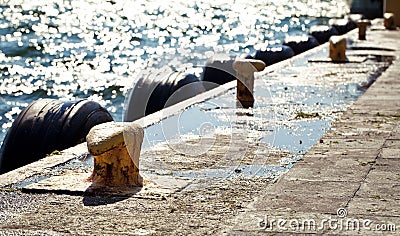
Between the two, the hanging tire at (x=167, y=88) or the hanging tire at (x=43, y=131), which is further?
the hanging tire at (x=167, y=88)

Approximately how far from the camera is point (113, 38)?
38656 millimetres

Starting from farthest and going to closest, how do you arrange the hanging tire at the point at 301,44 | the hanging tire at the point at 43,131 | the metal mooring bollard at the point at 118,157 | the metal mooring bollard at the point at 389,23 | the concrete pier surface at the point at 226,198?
the metal mooring bollard at the point at 389,23
the hanging tire at the point at 301,44
the hanging tire at the point at 43,131
the metal mooring bollard at the point at 118,157
the concrete pier surface at the point at 226,198

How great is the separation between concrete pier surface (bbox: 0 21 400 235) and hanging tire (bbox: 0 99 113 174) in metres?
0.84

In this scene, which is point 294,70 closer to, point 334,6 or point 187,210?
point 187,210

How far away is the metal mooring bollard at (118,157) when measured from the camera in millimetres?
6227

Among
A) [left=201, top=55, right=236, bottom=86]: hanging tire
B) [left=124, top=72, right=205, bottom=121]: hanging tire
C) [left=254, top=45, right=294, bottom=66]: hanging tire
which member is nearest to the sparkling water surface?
[left=254, top=45, right=294, bottom=66]: hanging tire

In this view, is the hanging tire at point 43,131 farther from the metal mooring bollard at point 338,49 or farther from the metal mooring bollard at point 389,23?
the metal mooring bollard at point 389,23

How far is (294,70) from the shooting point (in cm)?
1509

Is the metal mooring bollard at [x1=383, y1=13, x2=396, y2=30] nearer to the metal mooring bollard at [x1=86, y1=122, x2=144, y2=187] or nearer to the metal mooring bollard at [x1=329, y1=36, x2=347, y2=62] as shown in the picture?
the metal mooring bollard at [x1=329, y1=36, x2=347, y2=62]

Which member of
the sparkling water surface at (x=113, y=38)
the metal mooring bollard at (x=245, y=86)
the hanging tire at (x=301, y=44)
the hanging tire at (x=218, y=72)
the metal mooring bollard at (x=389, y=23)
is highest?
the metal mooring bollard at (x=245, y=86)

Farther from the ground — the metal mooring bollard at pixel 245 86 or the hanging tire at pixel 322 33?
the metal mooring bollard at pixel 245 86

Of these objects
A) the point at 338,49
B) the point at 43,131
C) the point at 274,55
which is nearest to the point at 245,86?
the point at 43,131

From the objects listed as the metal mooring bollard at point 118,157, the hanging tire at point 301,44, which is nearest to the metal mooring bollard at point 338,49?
the hanging tire at point 301,44

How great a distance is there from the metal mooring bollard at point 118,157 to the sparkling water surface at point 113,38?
910cm
